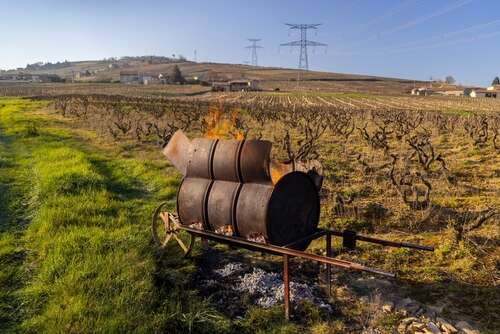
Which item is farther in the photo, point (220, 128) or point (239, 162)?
point (220, 128)

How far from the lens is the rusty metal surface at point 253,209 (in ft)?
17.1

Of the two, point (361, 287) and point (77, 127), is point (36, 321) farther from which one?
point (77, 127)

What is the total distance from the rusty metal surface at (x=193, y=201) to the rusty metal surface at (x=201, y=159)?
97 millimetres

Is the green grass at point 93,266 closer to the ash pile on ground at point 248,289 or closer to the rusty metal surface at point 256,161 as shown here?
the ash pile on ground at point 248,289

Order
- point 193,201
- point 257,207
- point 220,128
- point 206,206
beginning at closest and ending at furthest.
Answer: point 257,207 → point 206,206 → point 193,201 → point 220,128

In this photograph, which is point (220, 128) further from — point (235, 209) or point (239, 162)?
point (235, 209)

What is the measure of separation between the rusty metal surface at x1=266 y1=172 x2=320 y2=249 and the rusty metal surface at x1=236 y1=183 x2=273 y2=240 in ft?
0.24

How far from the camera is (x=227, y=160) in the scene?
18.8 feet

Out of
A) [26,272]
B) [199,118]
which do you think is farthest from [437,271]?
[199,118]

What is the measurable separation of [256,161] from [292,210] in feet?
2.62

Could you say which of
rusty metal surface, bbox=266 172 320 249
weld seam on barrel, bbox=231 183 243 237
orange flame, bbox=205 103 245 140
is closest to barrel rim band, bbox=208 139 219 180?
orange flame, bbox=205 103 245 140

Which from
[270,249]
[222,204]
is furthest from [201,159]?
[270,249]

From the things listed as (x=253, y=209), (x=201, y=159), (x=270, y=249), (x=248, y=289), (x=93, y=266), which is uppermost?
(x=201, y=159)

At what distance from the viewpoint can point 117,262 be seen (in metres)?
5.69
